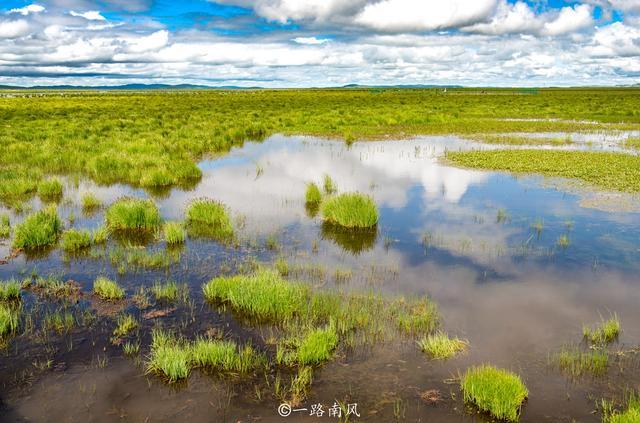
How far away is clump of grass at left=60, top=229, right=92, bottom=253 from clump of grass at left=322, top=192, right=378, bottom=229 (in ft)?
20.0

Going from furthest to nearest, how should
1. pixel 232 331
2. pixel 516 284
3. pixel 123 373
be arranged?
pixel 516 284
pixel 232 331
pixel 123 373

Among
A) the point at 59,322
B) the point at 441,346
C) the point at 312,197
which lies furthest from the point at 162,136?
the point at 441,346

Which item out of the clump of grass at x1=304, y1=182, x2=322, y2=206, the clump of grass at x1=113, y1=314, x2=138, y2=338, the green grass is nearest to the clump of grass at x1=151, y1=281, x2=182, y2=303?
the clump of grass at x1=113, y1=314, x2=138, y2=338

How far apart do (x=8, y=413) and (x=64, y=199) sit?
11.6m

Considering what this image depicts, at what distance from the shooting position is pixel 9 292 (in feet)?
27.9

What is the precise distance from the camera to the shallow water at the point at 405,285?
19.5 ft

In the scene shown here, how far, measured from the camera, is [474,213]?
1436cm

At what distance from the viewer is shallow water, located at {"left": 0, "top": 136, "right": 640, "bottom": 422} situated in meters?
5.93

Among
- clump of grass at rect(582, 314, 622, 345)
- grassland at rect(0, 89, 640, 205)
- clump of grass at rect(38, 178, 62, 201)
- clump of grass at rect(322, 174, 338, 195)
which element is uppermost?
grassland at rect(0, 89, 640, 205)

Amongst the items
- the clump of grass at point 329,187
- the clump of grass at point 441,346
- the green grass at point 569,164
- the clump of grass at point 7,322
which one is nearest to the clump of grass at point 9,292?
the clump of grass at point 7,322

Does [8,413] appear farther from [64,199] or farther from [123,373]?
[64,199]

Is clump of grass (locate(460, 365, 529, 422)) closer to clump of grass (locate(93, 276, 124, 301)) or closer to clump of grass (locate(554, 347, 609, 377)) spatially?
clump of grass (locate(554, 347, 609, 377))

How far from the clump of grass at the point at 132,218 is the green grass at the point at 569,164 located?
47.3 ft

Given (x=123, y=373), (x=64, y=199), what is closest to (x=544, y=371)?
(x=123, y=373)
